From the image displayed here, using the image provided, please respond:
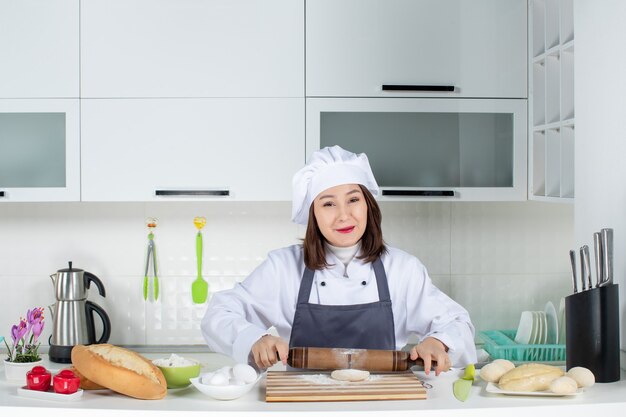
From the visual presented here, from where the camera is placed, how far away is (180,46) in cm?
253

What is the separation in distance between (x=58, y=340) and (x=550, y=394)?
→ 5.82 feet

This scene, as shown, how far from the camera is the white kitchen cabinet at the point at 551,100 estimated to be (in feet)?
7.55

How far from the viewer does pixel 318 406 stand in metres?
1.39

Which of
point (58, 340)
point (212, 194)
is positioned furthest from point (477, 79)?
point (58, 340)

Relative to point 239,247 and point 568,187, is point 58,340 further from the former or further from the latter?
point 568,187

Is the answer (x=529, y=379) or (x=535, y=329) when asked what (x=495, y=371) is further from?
(x=535, y=329)

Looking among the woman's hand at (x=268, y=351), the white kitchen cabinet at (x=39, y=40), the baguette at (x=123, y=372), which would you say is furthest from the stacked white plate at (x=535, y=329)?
the white kitchen cabinet at (x=39, y=40)

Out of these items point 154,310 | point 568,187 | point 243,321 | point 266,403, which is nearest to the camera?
point 266,403

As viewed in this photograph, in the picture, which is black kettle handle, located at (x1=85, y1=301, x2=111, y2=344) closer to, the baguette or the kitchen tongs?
the kitchen tongs

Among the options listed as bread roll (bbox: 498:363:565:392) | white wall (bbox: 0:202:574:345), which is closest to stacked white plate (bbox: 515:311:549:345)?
white wall (bbox: 0:202:574:345)

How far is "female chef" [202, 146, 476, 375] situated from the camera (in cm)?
198

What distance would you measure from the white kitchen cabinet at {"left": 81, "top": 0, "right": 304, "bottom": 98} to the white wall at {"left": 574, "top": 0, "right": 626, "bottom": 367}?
0.99 meters

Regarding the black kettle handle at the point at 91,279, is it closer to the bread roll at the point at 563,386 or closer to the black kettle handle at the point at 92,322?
the black kettle handle at the point at 92,322

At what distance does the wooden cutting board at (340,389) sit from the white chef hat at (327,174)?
61 centimetres
